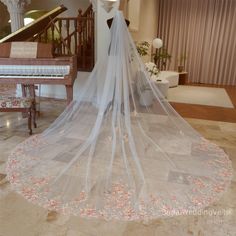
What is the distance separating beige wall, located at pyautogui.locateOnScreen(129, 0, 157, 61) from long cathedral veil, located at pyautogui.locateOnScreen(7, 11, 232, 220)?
2.76m

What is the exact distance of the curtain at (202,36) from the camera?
7.61 meters

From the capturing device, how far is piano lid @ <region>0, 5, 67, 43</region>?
13.4 ft

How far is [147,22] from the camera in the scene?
675 cm

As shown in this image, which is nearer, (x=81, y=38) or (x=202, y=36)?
(x=81, y=38)

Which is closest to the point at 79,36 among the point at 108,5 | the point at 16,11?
the point at 108,5

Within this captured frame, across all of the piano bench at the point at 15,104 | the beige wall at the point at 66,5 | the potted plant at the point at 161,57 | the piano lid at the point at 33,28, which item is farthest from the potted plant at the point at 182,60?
the piano bench at the point at 15,104

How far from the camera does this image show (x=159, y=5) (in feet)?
26.0

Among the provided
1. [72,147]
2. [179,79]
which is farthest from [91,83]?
[179,79]

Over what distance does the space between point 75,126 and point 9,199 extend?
1.41 m

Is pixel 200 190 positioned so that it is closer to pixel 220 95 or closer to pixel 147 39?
pixel 220 95

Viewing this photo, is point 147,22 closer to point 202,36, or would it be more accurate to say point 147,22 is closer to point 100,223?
point 202,36

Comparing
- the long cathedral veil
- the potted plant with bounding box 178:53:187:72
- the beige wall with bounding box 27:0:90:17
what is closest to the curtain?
the potted plant with bounding box 178:53:187:72

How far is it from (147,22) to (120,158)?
502 centimetres

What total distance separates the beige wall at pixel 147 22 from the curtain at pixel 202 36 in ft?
1.89
